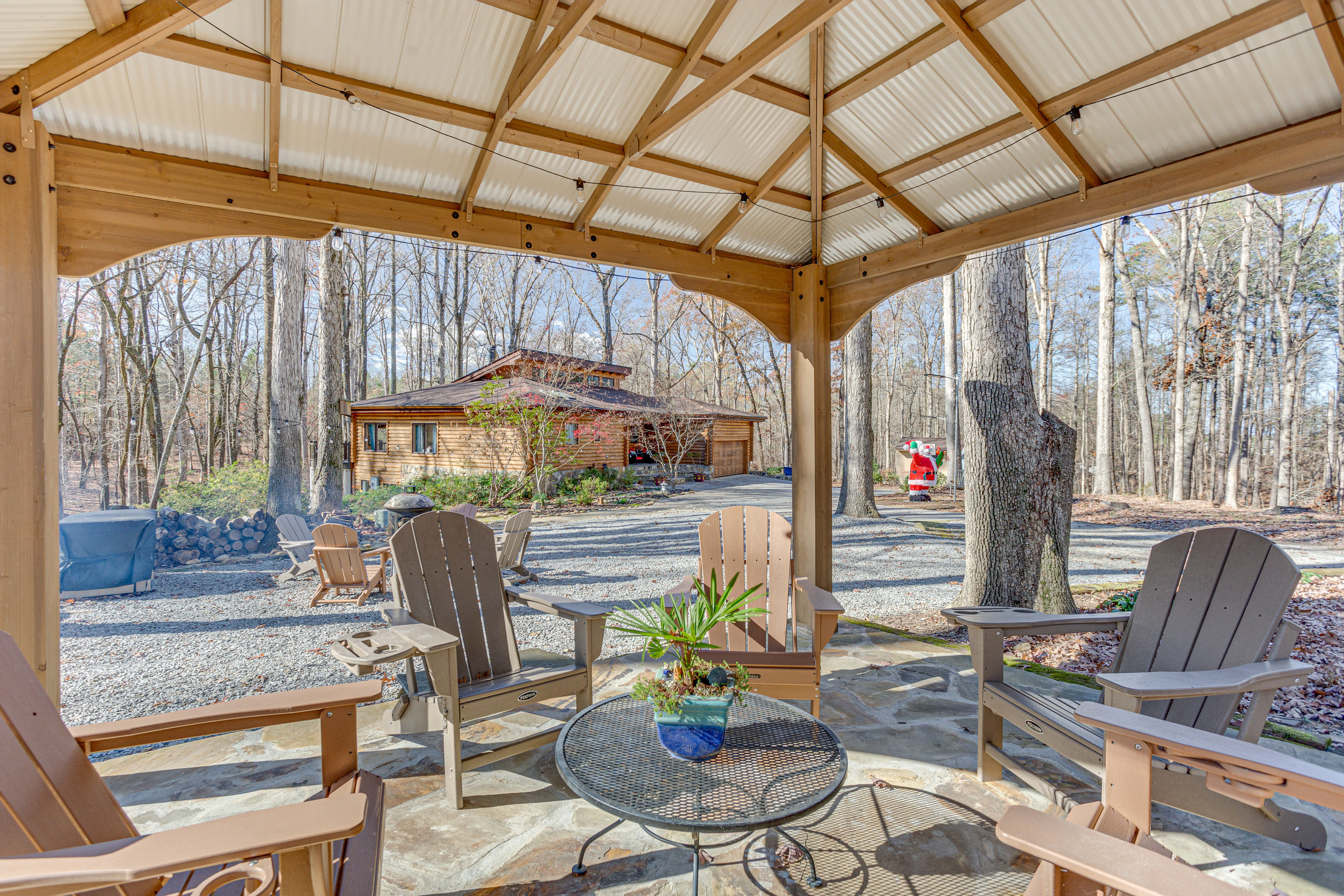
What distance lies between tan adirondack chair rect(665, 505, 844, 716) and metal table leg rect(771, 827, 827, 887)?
52 cm

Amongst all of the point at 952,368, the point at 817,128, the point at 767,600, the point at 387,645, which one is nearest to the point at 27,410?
the point at 387,645

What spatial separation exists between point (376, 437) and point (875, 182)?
48.0 ft

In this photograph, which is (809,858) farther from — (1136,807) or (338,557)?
(338,557)

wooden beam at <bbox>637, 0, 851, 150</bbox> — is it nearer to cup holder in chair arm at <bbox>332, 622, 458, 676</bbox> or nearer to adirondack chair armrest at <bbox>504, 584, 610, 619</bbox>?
adirondack chair armrest at <bbox>504, 584, 610, 619</bbox>

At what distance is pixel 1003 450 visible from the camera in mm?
4805

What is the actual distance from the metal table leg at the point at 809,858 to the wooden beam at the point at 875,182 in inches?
134

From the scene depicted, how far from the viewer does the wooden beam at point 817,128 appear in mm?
3316

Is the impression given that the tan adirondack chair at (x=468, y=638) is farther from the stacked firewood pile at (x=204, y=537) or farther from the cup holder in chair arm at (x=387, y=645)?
the stacked firewood pile at (x=204, y=537)

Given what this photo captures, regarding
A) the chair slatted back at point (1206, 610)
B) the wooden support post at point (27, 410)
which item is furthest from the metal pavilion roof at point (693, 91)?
the chair slatted back at point (1206, 610)

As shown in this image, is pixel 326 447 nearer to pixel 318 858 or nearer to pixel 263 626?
pixel 263 626

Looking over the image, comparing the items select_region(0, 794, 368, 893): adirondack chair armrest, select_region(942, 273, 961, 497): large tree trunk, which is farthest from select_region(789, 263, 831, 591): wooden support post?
select_region(942, 273, 961, 497): large tree trunk

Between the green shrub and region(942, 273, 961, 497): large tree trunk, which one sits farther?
region(942, 273, 961, 497): large tree trunk

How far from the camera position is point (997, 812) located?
2.24 m

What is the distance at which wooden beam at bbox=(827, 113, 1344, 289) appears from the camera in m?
2.50
